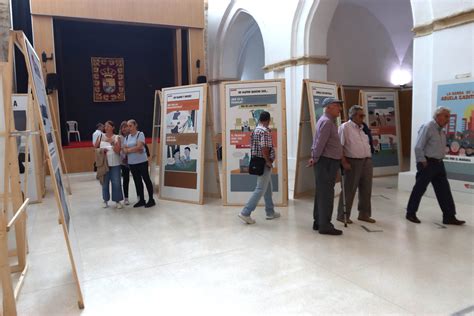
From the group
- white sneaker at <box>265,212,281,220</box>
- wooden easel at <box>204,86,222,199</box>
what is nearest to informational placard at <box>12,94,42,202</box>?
wooden easel at <box>204,86,222,199</box>

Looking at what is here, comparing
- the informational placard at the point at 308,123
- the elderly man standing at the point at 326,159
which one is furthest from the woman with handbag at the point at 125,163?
the elderly man standing at the point at 326,159

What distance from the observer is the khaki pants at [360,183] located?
416 centimetres

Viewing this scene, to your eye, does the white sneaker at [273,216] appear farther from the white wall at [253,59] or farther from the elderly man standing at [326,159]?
the white wall at [253,59]

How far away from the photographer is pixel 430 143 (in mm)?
4043

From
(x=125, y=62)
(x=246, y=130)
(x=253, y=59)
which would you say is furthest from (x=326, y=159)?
(x=253, y=59)

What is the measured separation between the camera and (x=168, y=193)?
5.86 m

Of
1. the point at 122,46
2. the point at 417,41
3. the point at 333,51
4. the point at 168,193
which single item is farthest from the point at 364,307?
the point at 122,46

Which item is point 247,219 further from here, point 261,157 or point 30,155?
point 30,155

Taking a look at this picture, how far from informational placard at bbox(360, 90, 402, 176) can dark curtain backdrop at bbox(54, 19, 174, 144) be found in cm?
761

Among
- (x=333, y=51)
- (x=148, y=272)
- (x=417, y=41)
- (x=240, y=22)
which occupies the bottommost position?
(x=148, y=272)

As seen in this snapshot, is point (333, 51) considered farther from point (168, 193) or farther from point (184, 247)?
point (184, 247)

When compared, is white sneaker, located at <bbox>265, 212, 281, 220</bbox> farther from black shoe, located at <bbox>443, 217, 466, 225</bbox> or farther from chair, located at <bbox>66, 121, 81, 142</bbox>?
chair, located at <bbox>66, 121, 81, 142</bbox>

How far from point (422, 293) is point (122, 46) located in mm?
11842

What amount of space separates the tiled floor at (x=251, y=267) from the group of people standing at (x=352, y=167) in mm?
204
